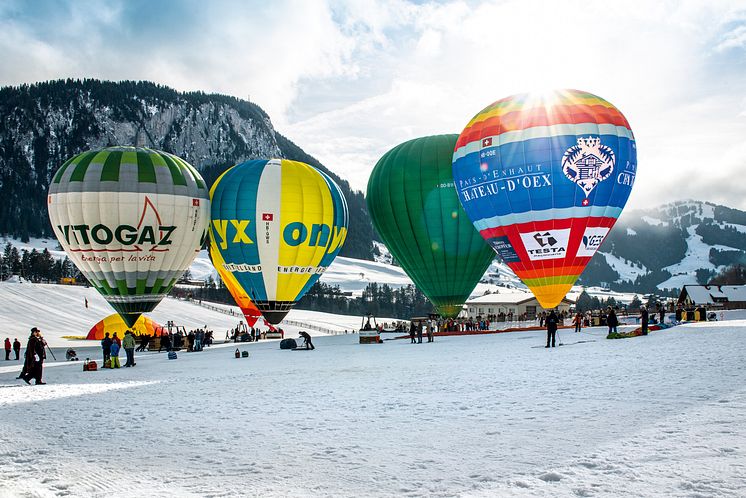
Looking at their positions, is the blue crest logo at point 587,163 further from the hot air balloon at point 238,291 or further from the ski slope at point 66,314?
the ski slope at point 66,314

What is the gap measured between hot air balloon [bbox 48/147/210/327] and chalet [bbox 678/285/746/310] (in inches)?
2790

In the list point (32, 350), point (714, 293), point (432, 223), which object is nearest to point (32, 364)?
point (32, 350)

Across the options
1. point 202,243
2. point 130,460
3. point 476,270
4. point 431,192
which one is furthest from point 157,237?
point 130,460

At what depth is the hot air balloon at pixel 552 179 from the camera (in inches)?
1105

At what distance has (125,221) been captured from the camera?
106ft

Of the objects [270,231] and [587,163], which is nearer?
[587,163]

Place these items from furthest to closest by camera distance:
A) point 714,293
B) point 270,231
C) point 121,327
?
point 714,293 < point 270,231 < point 121,327

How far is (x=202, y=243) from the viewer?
123 ft

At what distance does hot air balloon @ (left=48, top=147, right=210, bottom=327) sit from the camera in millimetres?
32125

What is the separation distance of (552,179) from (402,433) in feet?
73.2

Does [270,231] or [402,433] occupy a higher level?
[270,231]

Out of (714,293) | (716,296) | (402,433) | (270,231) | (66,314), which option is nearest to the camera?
(402,433)

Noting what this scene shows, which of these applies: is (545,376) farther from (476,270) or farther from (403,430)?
(476,270)

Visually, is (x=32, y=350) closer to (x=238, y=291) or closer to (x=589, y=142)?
(x=238, y=291)
